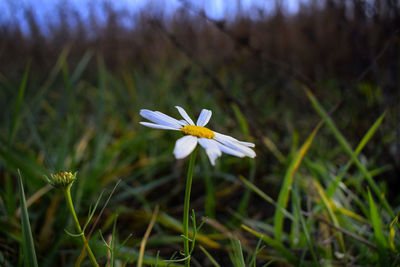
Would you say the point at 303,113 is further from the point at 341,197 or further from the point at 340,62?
the point at 341,197

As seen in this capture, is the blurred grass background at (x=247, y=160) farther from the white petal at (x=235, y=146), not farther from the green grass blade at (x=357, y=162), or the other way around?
the white petal at (x=235, y=146)

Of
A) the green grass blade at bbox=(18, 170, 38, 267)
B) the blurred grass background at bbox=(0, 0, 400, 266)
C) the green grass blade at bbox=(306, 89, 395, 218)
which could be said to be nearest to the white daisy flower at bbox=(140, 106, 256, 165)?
the blurred grass background at bbox=(0, 0, 400, 266)

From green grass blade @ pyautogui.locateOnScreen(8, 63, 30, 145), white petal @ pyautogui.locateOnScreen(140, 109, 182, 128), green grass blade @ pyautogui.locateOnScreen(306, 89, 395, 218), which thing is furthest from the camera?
green grass blade @ pyautogui.locateOnScreen(8, 63, 30, 145)

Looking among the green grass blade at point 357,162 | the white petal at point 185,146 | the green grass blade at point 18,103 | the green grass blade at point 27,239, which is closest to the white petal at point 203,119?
the white petal at point 185,146

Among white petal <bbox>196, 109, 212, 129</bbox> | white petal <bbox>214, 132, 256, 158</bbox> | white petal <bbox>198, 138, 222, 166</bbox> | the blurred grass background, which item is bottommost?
the blurred grass background

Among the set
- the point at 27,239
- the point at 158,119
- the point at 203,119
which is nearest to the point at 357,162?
the point at 203,119

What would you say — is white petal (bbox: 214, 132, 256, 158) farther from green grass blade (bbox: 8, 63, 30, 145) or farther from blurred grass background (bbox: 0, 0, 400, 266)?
green grass blade (bbox: 8, 63, 30, 145)

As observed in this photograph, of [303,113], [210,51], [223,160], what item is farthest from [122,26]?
[223,160]
